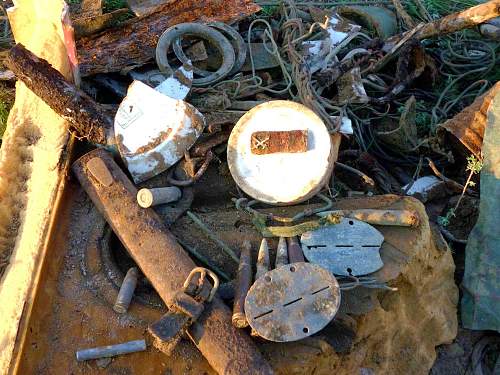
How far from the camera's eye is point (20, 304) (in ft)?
9.40

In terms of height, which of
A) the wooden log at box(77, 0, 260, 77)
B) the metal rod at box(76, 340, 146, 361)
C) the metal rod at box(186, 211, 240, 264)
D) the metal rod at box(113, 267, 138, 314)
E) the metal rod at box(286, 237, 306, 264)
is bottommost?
the metal rod at box(286, 237, 306, 264)

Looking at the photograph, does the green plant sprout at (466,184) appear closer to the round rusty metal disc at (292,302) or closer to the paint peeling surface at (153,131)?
the round rusty metal disc at (292,302)

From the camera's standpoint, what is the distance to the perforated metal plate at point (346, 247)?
9.61 ft

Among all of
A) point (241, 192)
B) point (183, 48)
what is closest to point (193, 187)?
point (241, 192)

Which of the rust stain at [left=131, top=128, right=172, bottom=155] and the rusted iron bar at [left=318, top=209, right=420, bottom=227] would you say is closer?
the rusted iron bar at [left=318, top=209, right=420, bottom=227]

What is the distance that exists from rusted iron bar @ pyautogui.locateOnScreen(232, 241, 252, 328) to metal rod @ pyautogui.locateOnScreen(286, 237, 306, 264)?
0.23 meters

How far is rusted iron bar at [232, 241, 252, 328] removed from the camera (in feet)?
8.43

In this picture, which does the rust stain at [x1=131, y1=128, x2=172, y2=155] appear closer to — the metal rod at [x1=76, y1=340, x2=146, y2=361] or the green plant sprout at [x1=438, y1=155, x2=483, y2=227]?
the metal rod at [x1=76, y1=340, x2=146, y2=361]

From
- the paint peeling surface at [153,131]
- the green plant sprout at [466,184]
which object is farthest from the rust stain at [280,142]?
the green plant sprout at [466,184]

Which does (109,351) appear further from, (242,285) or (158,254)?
(242,285)

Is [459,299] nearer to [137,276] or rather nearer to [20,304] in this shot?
[137,276]

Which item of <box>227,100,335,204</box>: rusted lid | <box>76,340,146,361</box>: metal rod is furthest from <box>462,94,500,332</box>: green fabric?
<box>76,340,146,361</box>: metal rod

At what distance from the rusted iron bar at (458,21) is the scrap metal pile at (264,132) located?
13 millimetres

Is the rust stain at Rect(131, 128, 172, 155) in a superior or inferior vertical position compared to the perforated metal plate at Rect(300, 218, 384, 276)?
superior
